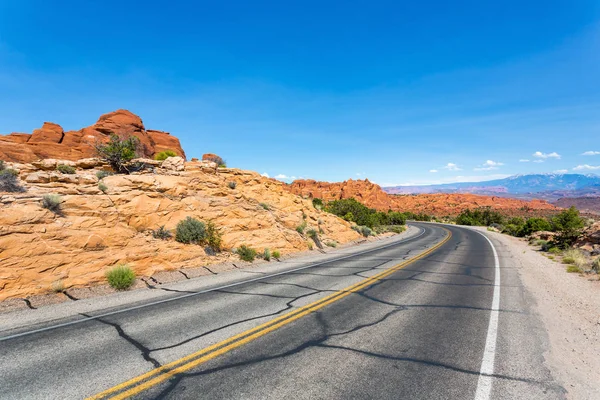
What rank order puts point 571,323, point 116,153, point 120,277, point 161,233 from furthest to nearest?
point 116,153 → point 161,233 → point 120,277 → point 571,323

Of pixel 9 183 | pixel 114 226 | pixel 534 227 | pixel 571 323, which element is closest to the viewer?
pixel 571 323

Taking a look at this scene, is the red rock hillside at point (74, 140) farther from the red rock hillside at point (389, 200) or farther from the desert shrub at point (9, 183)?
the red rock hillside at point (389, 200)

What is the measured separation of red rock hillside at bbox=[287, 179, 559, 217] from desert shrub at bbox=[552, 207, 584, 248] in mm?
92267

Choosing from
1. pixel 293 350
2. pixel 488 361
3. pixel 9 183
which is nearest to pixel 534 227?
pixel 488 361

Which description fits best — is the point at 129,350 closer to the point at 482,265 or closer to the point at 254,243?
the point at 254,243

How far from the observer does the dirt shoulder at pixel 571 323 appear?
411 centimetres

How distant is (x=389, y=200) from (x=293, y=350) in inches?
5261

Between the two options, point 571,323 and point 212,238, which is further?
point 212,238

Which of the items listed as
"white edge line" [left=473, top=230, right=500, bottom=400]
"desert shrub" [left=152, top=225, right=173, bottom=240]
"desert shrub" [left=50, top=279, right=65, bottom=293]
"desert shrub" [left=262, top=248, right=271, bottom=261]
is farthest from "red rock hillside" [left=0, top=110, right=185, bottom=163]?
"white edge line" [left=473, top=230, right=500, bottom=400]

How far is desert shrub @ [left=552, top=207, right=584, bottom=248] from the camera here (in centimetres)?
1941

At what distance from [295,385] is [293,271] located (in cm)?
849

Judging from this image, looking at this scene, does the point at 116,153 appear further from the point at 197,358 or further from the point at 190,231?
the point at 197,358

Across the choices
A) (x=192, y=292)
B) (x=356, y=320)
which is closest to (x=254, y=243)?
(x=192, y=292)

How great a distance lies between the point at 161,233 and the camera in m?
12.5
